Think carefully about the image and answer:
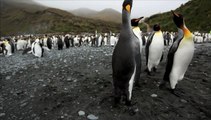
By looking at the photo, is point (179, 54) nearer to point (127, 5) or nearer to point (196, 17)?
point (127, 5)

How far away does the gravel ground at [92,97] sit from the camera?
4.50 meters

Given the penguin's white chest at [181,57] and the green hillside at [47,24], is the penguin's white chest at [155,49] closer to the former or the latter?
the penguin's white chest at [181,57]

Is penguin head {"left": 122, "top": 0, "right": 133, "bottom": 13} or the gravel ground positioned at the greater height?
penguin head {"left": 122, "top": 0, "right": 133, "bottom": 13}

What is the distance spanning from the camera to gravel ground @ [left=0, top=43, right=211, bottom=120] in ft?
14.8

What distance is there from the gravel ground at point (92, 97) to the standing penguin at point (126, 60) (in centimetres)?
36

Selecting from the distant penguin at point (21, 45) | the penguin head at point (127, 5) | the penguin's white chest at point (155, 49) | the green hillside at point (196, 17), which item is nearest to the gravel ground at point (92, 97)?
the penguin's white chest at point (155, 49)

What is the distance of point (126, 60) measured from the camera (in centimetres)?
456

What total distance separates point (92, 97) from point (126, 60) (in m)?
1.34

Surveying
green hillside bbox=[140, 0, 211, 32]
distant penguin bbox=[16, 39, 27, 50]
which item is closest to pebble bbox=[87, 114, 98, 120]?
distant penguin bbox=[16, 39, 27, 50]

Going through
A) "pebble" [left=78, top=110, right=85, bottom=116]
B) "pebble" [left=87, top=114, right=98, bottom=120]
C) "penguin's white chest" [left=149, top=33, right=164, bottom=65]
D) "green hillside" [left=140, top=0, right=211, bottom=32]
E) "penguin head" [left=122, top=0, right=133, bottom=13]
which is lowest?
"pebble" [left=87, top=114, right=98, bottom=120]

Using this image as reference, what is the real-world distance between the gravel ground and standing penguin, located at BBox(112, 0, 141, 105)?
36 cm

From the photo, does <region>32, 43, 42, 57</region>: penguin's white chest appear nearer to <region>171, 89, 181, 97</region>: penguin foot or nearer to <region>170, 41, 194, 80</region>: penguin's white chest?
<region>170, 41, 194, 80</region>: penguin's white chest

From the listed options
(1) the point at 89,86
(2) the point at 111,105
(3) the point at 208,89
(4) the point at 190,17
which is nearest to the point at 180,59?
(3) the point at 208,89

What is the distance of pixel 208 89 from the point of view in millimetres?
5535
